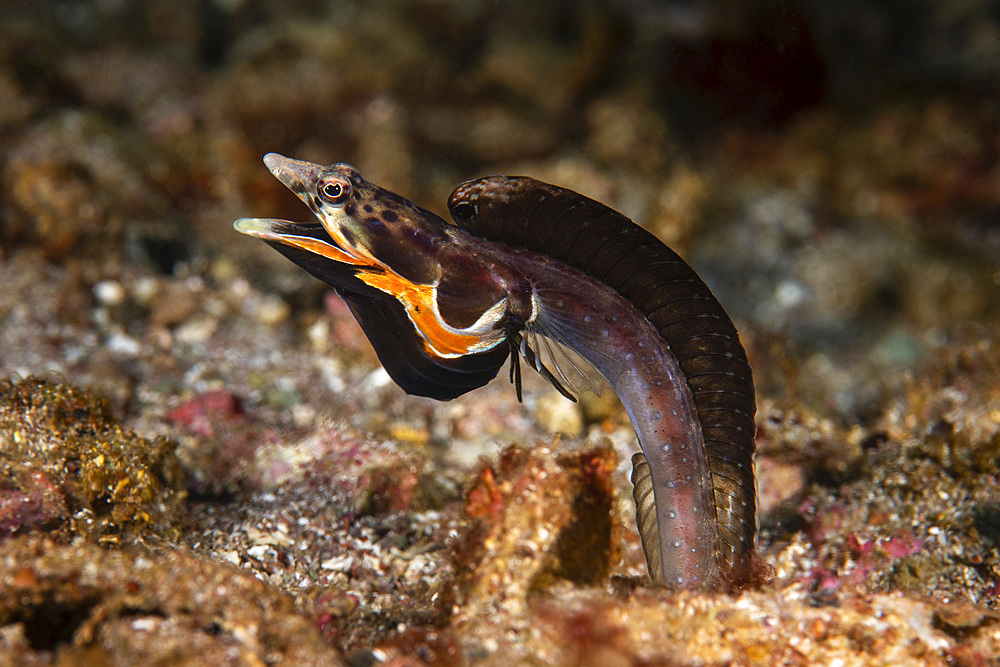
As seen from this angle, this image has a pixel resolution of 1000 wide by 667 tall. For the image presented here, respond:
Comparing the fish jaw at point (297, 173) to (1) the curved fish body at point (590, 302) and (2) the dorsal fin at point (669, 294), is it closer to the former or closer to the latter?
(1) the curved fish body at point (590, 302)

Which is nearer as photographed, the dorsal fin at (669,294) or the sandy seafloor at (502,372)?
the sandy seafloor at (502,372)

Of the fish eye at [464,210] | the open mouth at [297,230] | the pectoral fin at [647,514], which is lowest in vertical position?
the pectoral fin at [647,514]

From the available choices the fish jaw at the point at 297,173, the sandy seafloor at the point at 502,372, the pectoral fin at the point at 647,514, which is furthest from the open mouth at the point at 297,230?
the pectoral fin at the point at 647,514

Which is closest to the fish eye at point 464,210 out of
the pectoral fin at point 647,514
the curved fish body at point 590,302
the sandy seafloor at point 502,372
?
the curved fish body at point 590,302

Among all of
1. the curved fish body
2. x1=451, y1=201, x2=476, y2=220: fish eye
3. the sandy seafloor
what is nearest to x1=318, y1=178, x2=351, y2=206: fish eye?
the curved fish body

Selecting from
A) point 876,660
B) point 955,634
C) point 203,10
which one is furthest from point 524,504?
point 203,10

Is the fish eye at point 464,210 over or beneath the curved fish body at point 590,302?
over

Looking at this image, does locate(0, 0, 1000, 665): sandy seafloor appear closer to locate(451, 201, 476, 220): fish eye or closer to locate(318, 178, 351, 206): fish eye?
locate(451, 201, 476, 220): fish eye

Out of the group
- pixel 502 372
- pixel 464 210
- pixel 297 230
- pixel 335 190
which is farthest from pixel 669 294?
pixel 502 372
